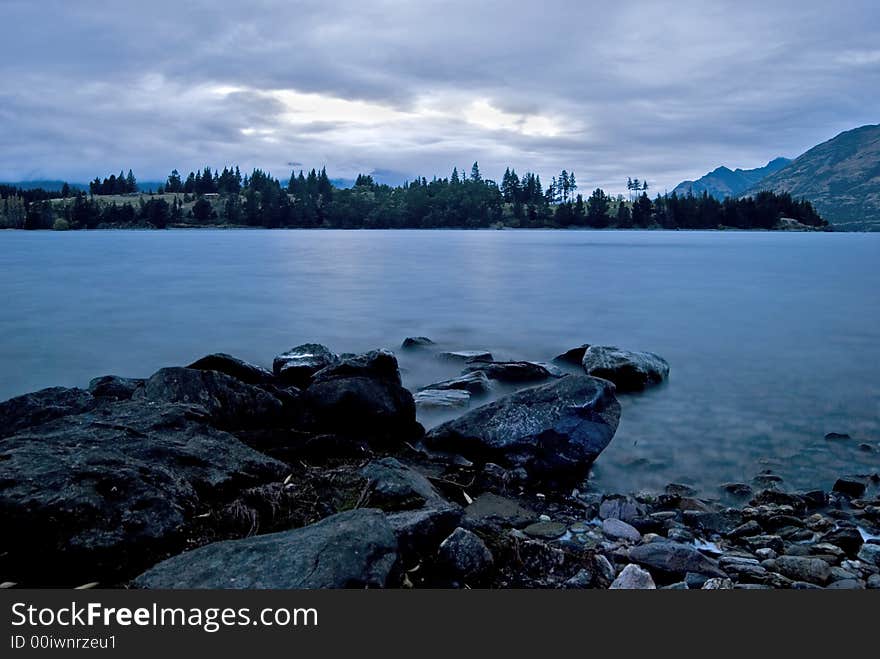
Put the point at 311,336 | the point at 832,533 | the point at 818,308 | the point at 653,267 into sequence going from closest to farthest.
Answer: the point at 832,533
the point at 311,336
the point at 818,308
the point at 653,267

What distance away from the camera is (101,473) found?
620 centimetres

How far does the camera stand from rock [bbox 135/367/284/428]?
981 centimetres

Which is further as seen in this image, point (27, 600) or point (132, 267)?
point (132, 267)

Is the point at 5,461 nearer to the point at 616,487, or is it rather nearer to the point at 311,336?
the point at 616,487

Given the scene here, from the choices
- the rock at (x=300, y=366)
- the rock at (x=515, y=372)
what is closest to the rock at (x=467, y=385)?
the rock at (x=515, y=372)

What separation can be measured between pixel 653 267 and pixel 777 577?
56.8m

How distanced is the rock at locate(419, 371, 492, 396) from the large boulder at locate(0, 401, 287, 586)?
674cm

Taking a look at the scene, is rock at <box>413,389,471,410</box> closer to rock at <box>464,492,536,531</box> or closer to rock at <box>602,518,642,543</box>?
rock at <box>464,492,536,531</box>

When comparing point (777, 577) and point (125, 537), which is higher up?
point (125, 537)

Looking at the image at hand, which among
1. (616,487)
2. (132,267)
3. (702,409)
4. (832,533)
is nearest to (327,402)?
(616,487)

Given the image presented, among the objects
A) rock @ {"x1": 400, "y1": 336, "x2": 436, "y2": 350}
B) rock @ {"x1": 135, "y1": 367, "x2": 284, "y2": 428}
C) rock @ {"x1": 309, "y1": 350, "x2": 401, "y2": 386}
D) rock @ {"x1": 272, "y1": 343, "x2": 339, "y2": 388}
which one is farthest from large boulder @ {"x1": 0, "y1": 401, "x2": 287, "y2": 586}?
rock @ {"x1": 400, "y1": 336, "x2": 436, "y2": 350}

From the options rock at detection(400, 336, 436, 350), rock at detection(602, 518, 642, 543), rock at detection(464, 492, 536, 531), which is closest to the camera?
rock at detection(602, 518, 642, 543)

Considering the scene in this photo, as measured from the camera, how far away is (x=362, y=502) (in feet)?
23.6

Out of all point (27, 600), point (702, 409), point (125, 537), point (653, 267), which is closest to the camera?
point (27, 600)
